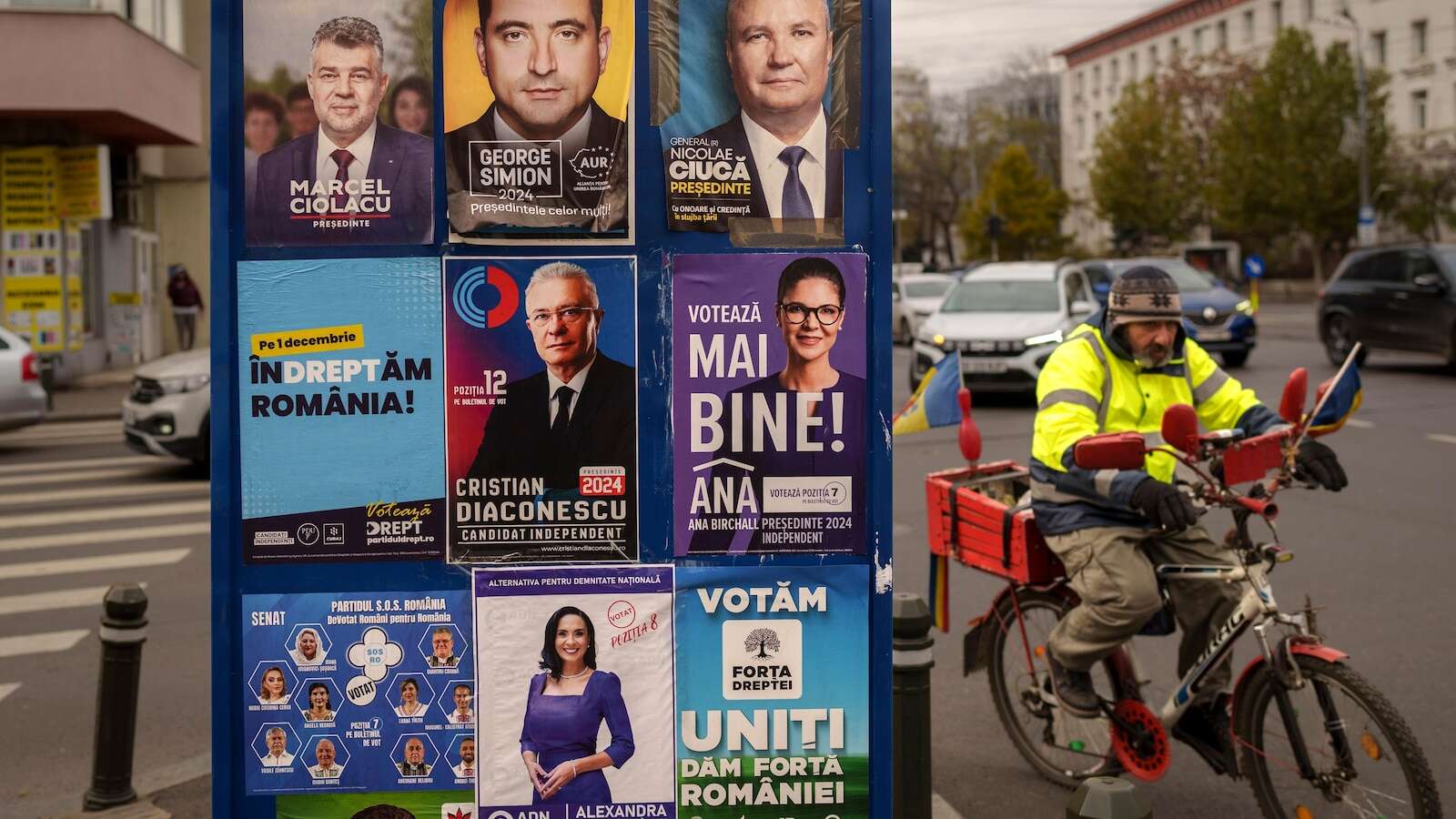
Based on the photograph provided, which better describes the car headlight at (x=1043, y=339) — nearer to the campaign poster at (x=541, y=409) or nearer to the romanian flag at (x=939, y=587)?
the romanian flag at (x=939, y=587)

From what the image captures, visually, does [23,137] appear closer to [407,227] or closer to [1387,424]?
[1387,424]

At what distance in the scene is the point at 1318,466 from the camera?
15.2 ft

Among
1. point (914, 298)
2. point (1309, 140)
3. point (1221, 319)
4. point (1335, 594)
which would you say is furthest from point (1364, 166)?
point (1335, 594)

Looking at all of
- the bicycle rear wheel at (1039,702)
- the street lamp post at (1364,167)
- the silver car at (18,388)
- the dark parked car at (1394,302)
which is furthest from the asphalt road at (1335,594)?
the street lamp post at (1364,167)

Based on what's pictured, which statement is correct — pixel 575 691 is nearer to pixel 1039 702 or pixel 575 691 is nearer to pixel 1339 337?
pixel 1039 702

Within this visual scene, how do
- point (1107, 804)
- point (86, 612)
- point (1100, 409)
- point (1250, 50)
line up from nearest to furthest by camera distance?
point (1107, 804) → point (1100, 409) → point (86, 612) → point (1250, 50)

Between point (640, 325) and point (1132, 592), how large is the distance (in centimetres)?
237

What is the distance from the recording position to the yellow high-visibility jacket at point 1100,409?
4949 mm

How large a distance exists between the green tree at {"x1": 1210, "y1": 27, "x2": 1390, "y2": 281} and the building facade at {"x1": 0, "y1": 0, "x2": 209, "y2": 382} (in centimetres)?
4140

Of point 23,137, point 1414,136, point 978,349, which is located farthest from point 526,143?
point 1414,136

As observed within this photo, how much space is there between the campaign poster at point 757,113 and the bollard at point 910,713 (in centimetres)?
137

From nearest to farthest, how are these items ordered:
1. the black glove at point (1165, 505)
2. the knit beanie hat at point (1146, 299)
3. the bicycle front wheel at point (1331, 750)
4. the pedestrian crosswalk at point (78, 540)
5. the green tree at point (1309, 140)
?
the bicycle front wheel at point (1331, 750), the black glove at point (1165, 505), the knit beanie hat at point (1146, 299), the pedestrian crosswalk at point (78, 540), the green tree at point (1309, 140)

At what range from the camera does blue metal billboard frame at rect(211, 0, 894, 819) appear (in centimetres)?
311

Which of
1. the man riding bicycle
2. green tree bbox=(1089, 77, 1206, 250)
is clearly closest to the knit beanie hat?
the man riding bicycle
